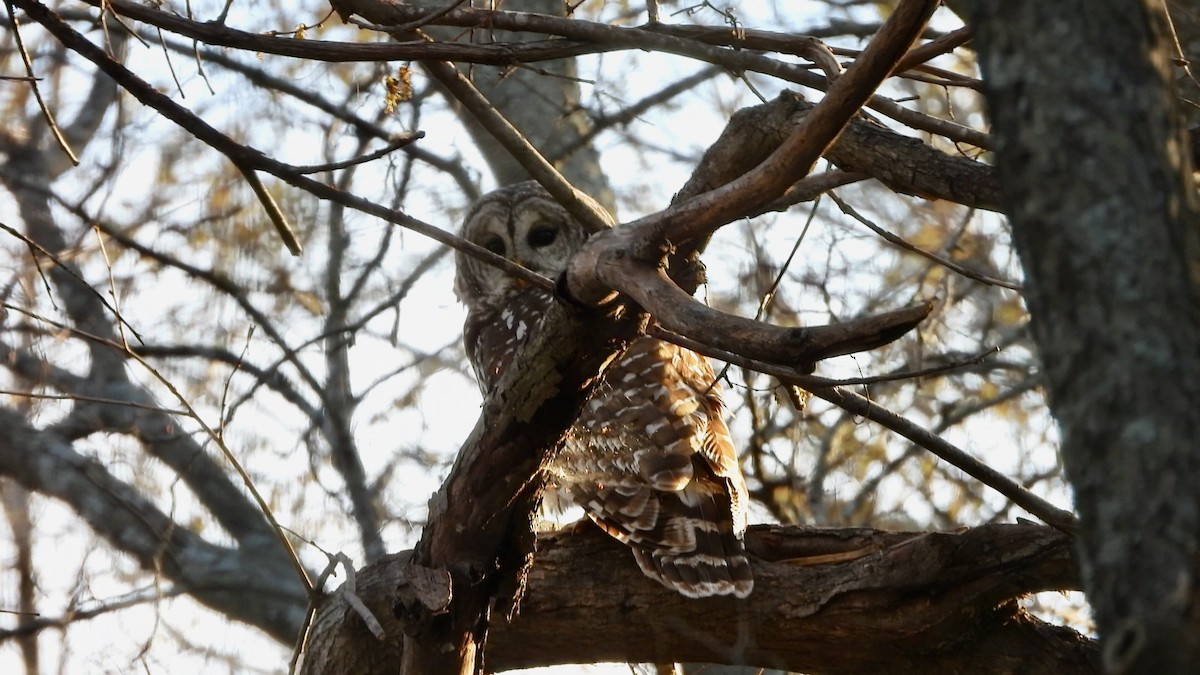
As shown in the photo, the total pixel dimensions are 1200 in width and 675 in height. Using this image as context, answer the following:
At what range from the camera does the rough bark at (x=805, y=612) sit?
3.23 meters

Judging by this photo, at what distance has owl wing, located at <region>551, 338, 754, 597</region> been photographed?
147 inches

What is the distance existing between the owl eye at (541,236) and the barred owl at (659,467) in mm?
598

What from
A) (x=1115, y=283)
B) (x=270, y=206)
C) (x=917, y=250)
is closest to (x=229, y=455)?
(x=270, y=206)

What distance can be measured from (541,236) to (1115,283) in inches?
185

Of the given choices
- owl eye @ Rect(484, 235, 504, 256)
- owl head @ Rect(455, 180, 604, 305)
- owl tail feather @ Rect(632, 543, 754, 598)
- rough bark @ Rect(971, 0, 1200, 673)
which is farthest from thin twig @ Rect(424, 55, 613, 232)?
owl eye @ Rect(484, 235, 504, 256)

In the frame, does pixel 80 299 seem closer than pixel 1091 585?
No

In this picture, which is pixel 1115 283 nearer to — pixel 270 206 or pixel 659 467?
pixel 270 206

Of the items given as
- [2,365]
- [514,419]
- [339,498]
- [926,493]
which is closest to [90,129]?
[2,365]

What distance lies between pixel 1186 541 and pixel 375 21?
2.57m

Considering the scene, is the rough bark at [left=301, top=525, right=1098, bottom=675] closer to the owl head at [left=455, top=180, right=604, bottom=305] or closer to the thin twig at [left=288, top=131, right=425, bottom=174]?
the thin twig at [left=288, top=131, right=425, bottom=174]

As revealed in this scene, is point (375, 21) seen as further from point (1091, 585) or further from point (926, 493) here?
point (926, 493)

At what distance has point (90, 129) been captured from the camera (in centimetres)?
903

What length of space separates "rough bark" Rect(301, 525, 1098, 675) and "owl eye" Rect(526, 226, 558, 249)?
2177 mm

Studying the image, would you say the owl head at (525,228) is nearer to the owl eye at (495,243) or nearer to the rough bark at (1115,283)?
the owl eye at (495,243)
